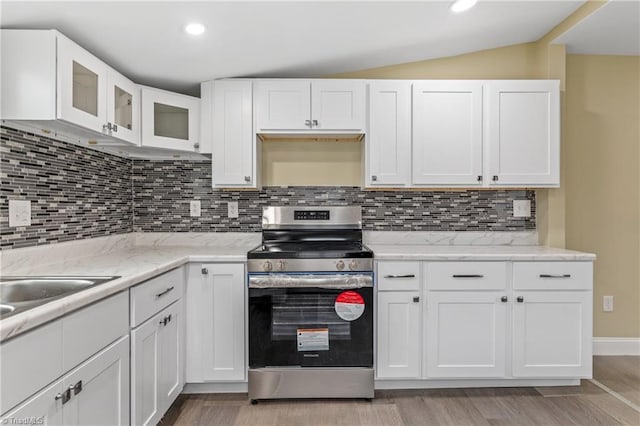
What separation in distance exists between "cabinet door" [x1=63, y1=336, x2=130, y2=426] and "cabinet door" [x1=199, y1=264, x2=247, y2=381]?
704 millimetres

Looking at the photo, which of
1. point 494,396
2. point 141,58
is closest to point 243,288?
point 141,58

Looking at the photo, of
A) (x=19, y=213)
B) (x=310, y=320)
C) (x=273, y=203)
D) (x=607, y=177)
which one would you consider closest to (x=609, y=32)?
(x=607, y=177)

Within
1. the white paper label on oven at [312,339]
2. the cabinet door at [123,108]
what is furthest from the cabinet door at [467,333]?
the cabinet door at [123,108]

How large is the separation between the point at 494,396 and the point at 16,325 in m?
2.43

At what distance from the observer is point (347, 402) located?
2.15 metres

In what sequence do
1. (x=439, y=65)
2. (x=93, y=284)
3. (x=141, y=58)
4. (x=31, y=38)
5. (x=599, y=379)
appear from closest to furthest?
1. (x=93, y=284)
2. (x=31, y=38)
3. (x=141, y=58)
4. (x=599, y=379)
5. (x=439, y=65)

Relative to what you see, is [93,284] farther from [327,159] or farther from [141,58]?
[327,159]

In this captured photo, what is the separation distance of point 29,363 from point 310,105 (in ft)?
6.68

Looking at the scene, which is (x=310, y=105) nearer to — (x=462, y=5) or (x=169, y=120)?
(x=169, y=120)

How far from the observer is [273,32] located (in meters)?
2.04

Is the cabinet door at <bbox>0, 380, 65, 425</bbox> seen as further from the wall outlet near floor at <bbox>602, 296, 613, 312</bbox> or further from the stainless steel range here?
the wall outlet near floor at <bbox>602, 296, 613, 312</bbox>

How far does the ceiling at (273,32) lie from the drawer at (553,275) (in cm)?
159

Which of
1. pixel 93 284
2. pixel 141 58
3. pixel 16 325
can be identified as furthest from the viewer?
pixel 141 58

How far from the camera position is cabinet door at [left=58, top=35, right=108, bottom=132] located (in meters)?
1.56
